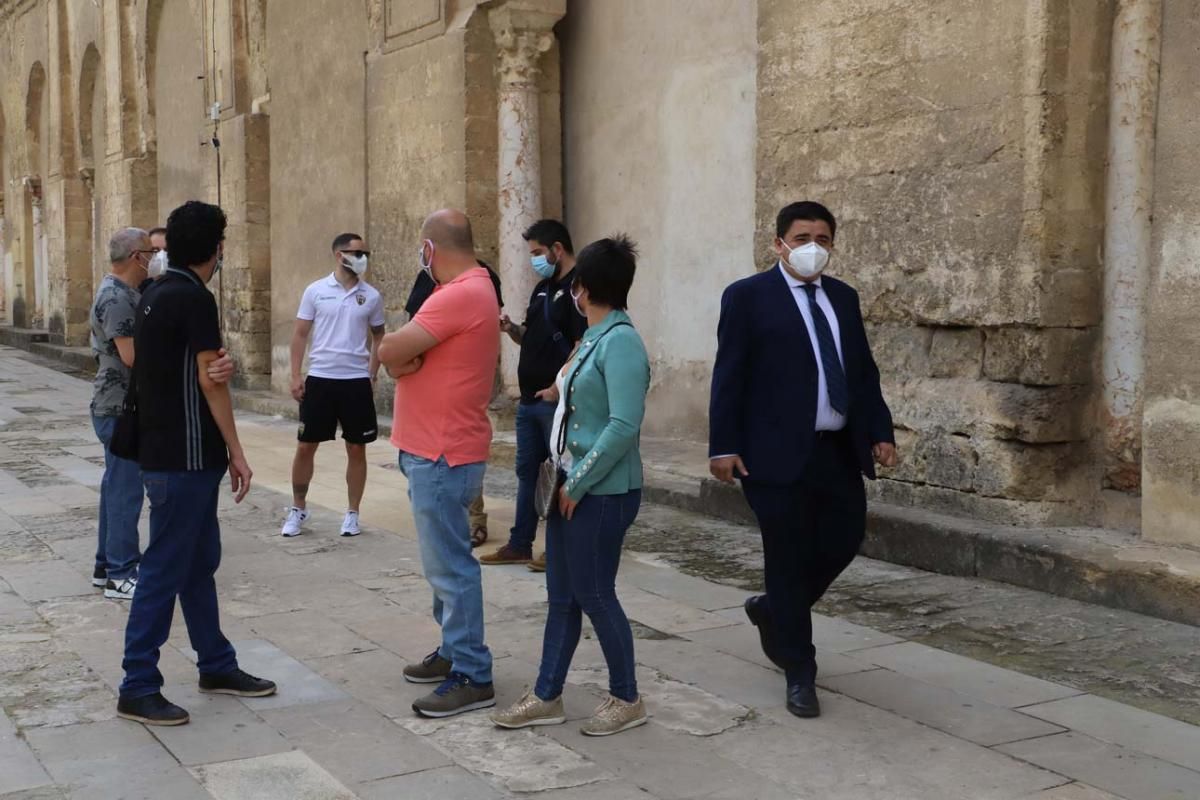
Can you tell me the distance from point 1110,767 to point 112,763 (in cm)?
282

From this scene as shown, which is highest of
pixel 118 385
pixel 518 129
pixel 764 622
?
pixel 518 129

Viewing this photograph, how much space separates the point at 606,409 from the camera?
4148 millimetres

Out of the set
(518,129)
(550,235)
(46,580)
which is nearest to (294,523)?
(46,580)

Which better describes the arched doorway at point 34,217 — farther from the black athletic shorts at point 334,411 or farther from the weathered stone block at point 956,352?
the weathered stone block at point 956,352

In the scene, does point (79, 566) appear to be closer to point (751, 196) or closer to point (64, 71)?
point (751, 196)

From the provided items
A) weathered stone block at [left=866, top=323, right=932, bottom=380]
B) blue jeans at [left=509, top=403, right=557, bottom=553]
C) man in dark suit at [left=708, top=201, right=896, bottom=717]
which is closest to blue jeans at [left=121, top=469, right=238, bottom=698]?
man in dark suit at [left=708, top=201, right=896, bottom=717]

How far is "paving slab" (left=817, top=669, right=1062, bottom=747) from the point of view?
417 centimetres

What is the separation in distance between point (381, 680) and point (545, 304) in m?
2.25

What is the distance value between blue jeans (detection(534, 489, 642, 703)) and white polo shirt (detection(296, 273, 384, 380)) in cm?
354

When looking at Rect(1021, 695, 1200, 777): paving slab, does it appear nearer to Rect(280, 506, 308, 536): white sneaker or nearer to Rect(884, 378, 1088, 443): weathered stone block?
Rect(884, 378, 1088, 443): weathered stone block

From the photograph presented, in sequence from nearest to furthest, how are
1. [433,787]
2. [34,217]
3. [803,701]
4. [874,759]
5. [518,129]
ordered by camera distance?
1. [433,787]
2. [874,759]
3. [803,701]
4. [518,129]
5. [34,217]

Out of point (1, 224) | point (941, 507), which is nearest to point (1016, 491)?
point (941, 507)

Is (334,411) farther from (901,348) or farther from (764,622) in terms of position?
(764,622)

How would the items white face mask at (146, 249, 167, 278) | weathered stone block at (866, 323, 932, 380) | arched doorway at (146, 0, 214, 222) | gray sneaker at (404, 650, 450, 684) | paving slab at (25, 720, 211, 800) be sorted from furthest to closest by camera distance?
arched doorway at (146, 0, 214, 222)
weathered stone block at (866, 323, 932, 380)
white face mask at (146, 249, 167, 278)
gray sneaker at (404, 650, 450, 684)
paving slab at (25, 720, 211, 800)
